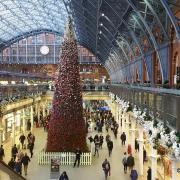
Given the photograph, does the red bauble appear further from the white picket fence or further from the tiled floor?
the tiled floor

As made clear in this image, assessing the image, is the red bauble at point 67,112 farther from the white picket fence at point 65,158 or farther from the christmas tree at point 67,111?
the white picket fence at point 65,158

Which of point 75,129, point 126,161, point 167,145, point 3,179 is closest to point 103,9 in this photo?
point 75,129

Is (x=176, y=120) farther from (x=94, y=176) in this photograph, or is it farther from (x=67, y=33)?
(x=67, y=33)

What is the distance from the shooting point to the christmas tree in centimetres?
2650

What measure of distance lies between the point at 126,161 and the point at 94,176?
→ 7.31 ft

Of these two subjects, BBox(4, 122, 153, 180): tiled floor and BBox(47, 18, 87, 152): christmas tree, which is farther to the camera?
BBox(47, 18, 87, 152): christmas tree

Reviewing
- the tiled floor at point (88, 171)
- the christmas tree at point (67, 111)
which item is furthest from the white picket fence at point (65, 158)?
the christmas tree at point (67, 111)

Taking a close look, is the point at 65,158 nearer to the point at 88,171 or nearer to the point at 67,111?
the point at 88,171

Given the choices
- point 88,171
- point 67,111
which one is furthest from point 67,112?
point 88,171

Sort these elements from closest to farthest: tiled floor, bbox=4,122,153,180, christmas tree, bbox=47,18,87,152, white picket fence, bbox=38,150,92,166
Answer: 1. tiled floor, bbox=4,122,153,180
2. white picket fence, bbox=38,150,92,166
3. christmas tree, bbox=47,18,87,152

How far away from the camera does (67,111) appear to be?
2658 cm

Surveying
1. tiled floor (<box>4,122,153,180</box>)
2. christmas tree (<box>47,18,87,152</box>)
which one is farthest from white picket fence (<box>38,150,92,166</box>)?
christmas tree (<box>47,18,87,152</box>)

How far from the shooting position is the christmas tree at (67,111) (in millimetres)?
26500

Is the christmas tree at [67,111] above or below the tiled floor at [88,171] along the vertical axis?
above
